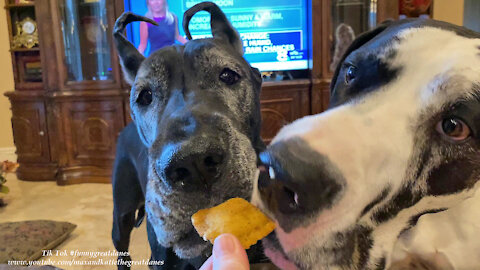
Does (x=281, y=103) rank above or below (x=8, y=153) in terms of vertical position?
above

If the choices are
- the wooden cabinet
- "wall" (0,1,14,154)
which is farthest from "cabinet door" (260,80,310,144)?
"wall" (0,1,14,154)

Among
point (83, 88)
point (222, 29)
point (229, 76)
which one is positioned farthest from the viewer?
point (83, 88)

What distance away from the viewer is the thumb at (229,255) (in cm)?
71

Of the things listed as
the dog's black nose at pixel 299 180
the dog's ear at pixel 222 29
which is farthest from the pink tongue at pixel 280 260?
the dog's ear at pixel 222 29

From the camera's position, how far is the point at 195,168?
3.62 ft

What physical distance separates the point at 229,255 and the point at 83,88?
388 cm

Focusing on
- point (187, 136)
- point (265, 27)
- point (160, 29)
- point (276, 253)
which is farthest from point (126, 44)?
point (265, 27)

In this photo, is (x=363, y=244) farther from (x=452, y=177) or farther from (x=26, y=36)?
(x=26, y=36)

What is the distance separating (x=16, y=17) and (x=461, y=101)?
15.7 ft

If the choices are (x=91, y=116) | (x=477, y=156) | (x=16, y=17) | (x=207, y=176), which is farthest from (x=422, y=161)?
(x=16, y=17)

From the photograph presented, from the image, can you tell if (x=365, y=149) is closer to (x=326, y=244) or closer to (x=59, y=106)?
(x=326, y=244)

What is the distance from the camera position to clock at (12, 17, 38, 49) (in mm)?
4309

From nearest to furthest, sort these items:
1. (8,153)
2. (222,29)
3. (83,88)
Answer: (222,29), (83,88), (8,153)

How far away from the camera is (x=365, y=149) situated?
2.63ft
